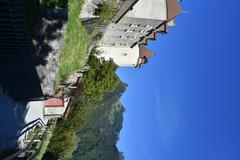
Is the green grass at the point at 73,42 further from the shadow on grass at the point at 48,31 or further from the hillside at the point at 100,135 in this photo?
the hillside at the point at 100,135

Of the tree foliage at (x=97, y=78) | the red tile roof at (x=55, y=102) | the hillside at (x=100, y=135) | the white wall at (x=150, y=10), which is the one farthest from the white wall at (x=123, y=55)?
the hillside at (x=100, y=135)

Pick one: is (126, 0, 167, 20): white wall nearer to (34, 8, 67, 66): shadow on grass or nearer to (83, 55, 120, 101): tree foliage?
(83, 55, 120, 101): tree foliage

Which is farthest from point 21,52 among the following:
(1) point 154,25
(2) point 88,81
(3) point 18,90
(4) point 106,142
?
(4) point 106,142

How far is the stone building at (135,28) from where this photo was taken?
41812mm

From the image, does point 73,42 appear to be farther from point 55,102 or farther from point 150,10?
point 150,10

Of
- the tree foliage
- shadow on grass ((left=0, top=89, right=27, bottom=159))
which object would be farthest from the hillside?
shadow on grass ((left=0, top=89, right=27, bottom=159))

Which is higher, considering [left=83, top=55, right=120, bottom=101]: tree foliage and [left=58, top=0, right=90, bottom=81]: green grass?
[left=58, top=0, right=90, bottom=81]: green grass

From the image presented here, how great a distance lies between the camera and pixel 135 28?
48.0m

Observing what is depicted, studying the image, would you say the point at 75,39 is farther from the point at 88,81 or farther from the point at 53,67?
the point at 88,81

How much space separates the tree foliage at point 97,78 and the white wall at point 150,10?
18.1ft

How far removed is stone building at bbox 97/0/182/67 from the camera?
41812 mm

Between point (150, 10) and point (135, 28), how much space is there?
5.45m

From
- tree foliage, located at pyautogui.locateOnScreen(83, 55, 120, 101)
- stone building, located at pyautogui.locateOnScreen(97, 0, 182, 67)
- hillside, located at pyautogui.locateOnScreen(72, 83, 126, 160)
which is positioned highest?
stone building, located at pyautogui.locateOnScreen(97, 0, 182, 67)

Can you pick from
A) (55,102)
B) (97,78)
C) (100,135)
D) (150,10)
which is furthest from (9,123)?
(100,135)
